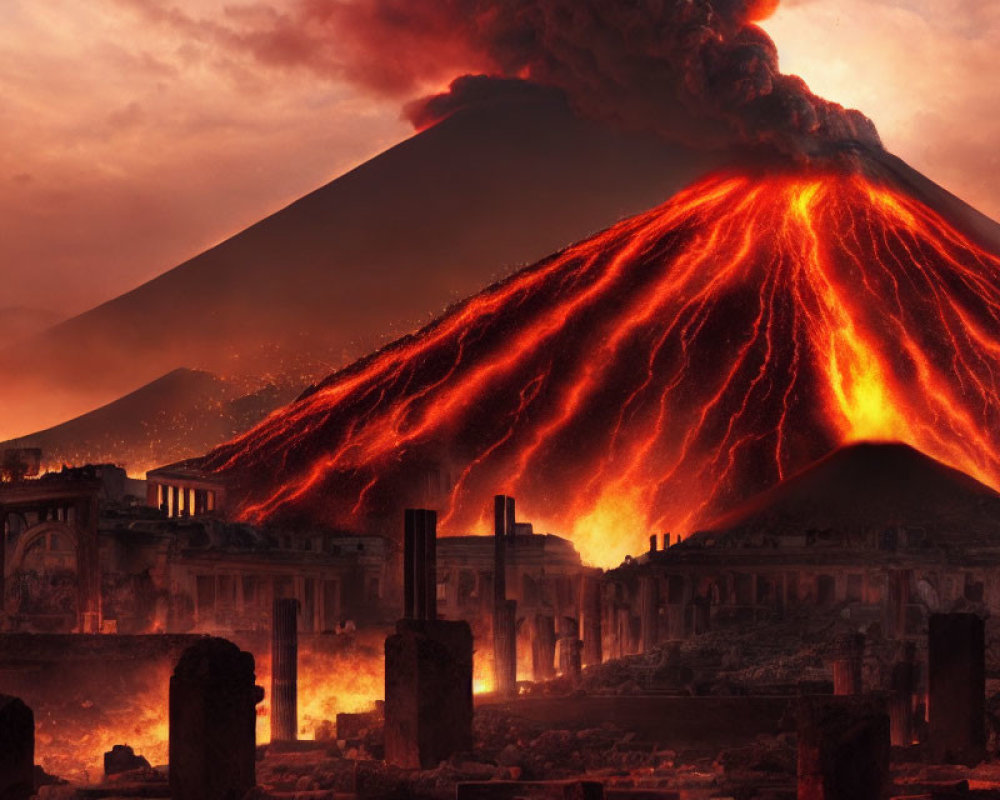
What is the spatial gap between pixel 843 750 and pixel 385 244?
13501cm

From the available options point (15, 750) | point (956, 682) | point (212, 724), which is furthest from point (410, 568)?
point (15, 750)

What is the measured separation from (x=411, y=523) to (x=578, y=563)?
36120mm

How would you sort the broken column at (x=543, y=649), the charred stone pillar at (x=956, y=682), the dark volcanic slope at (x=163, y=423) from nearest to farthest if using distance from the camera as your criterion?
the charred stone pillar at (x=956, y=682)
the broken column at (x=543, y=649)
the dark volcanic slope at (x=163, y=423)

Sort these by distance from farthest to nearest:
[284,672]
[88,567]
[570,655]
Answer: [88,567] → [570,655] → [284,672]

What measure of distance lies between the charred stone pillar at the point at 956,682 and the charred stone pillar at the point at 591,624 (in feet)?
77.9

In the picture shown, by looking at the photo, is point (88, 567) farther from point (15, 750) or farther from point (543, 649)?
point (15, 750)

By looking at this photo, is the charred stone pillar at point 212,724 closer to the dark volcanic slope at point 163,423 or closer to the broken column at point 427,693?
the broken column at point 427,693

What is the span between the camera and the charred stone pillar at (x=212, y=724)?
23047mm

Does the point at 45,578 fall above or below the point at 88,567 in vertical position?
above

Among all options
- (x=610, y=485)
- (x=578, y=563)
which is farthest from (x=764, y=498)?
(x=610, y=485)

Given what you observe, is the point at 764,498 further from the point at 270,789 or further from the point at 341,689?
the point at 270,789

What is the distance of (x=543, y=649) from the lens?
1950 inches

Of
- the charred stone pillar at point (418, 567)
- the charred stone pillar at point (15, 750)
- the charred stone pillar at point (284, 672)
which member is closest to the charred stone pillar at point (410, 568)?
the charred stone pillar at point (418, 567)

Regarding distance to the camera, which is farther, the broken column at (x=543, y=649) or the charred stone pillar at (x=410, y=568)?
the broken column at (x=543, y=649)
